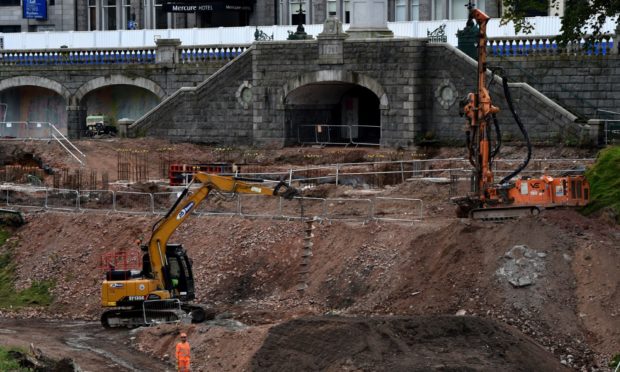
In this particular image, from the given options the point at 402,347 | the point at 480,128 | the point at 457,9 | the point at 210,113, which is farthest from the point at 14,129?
the point at 402,347

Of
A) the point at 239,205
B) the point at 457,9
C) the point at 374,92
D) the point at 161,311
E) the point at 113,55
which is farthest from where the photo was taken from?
the point at 457,9

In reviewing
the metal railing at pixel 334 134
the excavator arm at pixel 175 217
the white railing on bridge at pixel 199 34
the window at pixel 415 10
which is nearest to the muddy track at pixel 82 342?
the excavator arm at pixel 175 217

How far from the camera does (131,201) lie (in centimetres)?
5131

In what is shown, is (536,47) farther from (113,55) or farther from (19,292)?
(19,292)

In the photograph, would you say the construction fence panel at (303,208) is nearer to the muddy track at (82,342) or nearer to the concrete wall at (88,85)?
the muddy track at (82,342)

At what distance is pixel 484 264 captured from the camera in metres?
38.2

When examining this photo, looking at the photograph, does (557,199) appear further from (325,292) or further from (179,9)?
(179,9)

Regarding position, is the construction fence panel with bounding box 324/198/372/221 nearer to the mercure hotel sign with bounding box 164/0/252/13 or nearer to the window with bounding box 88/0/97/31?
the mercure hotel sign with bounding box 164/0/252/13

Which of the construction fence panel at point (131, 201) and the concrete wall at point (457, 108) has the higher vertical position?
the concrete wall at point (457, 108)

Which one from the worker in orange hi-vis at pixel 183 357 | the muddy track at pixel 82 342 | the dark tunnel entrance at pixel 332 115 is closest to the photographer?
the worker in orange hi-vis at pixel 183 357

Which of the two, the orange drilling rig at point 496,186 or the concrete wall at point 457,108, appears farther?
the concrete wall at point 457,108

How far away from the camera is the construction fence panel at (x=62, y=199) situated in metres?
52.1

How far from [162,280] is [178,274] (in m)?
0.63

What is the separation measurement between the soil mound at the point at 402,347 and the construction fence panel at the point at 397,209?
30.0 ft
